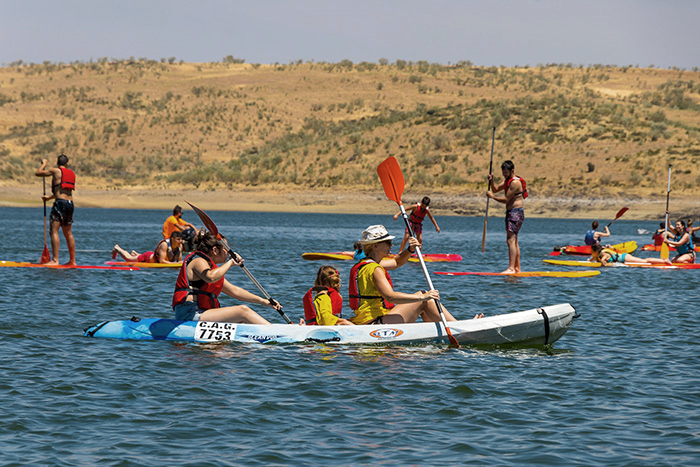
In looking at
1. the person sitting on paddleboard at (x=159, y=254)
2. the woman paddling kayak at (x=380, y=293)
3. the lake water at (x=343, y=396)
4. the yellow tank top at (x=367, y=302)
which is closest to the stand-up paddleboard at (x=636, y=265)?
the lake water at (x=343, y=396)

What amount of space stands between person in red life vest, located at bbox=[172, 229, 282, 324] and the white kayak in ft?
0.49

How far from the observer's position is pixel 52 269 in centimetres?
1872

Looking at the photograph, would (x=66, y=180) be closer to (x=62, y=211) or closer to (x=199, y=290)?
(x=62, y=211)

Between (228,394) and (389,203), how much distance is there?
47.2m

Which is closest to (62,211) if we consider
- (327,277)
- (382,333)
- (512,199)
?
(512,199)

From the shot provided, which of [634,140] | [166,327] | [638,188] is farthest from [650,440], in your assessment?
[634,140]

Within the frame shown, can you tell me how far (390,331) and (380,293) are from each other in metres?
0.48

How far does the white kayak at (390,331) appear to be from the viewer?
10.1m

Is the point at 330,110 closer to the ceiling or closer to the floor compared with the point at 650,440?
closer to the ceiling

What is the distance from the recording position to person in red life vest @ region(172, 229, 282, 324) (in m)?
10.1

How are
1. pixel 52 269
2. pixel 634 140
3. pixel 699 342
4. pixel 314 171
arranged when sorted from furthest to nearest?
pixel 314 171 < pixel 634 140 < pixel 52 269 < pixel 699 342

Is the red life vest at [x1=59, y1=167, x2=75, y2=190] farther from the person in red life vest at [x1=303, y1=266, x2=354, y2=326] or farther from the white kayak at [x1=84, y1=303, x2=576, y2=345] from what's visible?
the person in red life vest at [x1=303, y1=266, x2=354, y2=326]

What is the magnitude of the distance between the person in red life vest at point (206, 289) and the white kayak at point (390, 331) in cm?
15

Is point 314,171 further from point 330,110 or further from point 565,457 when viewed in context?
point 565,457
